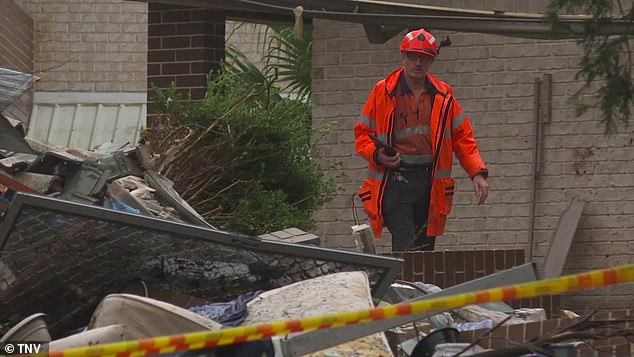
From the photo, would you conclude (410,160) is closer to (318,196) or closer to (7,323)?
(318,196)

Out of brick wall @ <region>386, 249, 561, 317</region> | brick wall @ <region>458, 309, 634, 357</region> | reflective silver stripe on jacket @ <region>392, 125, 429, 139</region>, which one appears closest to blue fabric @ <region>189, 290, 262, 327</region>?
brick wall @ <region>458, 309, 634, 357</region>

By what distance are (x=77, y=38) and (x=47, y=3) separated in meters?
0.64

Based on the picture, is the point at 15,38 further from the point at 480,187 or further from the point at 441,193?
the point at 480,187

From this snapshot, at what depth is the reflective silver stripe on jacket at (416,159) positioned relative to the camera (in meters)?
9.42

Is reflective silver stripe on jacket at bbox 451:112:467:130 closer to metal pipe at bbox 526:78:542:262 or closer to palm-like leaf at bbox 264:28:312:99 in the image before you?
metal pipe at bbox 526:78:542:262

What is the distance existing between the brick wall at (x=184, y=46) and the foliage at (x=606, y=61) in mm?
7300

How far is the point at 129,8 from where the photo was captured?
21297 millimetres

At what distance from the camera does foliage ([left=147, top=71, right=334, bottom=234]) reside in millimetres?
9625

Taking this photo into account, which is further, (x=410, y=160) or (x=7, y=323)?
(x=410, y=160)

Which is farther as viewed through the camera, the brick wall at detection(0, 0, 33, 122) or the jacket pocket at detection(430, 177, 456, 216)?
the brick wall at detection(0, 0, 33, 122)

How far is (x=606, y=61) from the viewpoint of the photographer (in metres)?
5.00

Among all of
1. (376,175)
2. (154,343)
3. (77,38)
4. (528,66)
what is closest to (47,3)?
(77,38)

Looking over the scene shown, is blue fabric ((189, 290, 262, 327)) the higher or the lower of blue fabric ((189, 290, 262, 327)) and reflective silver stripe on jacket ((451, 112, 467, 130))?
the lower

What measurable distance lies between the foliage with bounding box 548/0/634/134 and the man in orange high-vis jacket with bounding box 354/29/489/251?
168 inches
